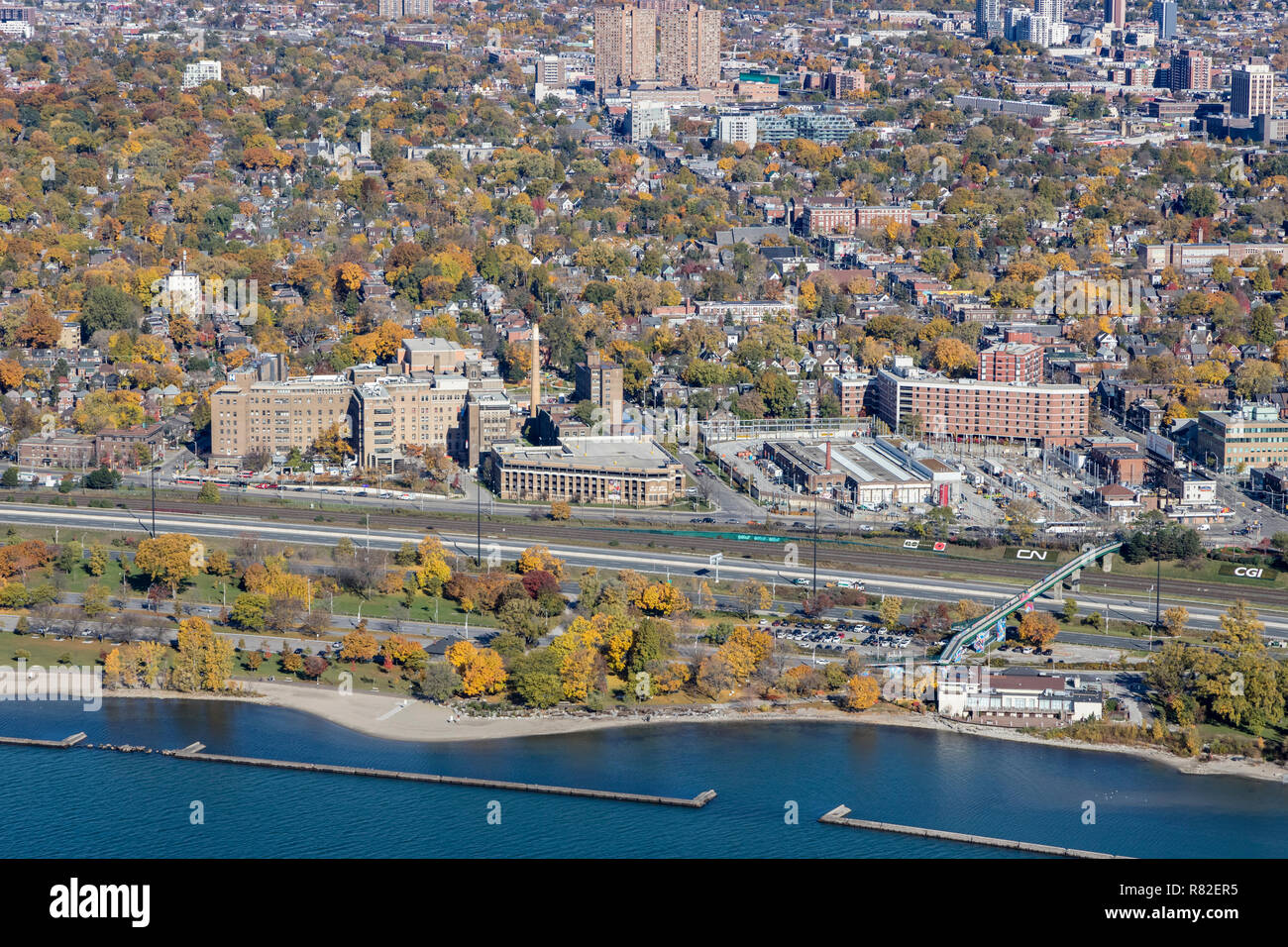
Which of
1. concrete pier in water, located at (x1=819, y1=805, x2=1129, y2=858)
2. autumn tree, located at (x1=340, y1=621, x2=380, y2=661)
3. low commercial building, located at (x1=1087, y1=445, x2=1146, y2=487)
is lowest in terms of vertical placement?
concrete pier in water, located at (x1=819, y1=805, x2=1129, y2=858)

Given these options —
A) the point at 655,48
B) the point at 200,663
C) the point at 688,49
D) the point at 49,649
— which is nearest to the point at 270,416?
the point at 49,649

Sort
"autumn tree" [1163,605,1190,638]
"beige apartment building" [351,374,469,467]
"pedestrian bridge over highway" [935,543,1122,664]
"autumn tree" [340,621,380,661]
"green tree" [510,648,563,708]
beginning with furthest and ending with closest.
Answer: "beige apartment building" [351,374,469,467], "autumn tree" [1163,605,1190,638], "pedestrian bridge over highway" [935,543,1122,664], "autumn tree" [340,621,380,661], "green tree" [510,648,563,708]

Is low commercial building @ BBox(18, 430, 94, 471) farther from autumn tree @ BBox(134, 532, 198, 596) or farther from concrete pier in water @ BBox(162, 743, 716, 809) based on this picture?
concrete pier in water @ BBox(162, 743, 716, 809)

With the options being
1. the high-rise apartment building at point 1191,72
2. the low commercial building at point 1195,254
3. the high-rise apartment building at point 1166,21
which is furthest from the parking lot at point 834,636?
the high-rise apartment building at point 1166,21

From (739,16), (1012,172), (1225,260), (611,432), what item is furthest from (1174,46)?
(611,432)

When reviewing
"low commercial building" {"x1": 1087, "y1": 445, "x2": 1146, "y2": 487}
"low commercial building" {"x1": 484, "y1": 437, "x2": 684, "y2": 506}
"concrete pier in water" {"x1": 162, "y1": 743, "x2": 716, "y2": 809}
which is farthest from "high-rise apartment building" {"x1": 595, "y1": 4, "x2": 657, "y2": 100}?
"concrete pier in water" {"x1": 162, "y1": 743, "x2": 716, "y2": 809}

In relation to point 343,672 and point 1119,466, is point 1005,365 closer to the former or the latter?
point 1119,466

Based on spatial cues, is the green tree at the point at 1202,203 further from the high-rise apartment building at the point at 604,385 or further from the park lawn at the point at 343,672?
the park lawn at the point at 343,672

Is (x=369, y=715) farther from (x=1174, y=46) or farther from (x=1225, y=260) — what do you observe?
(x=1174, y=46)
